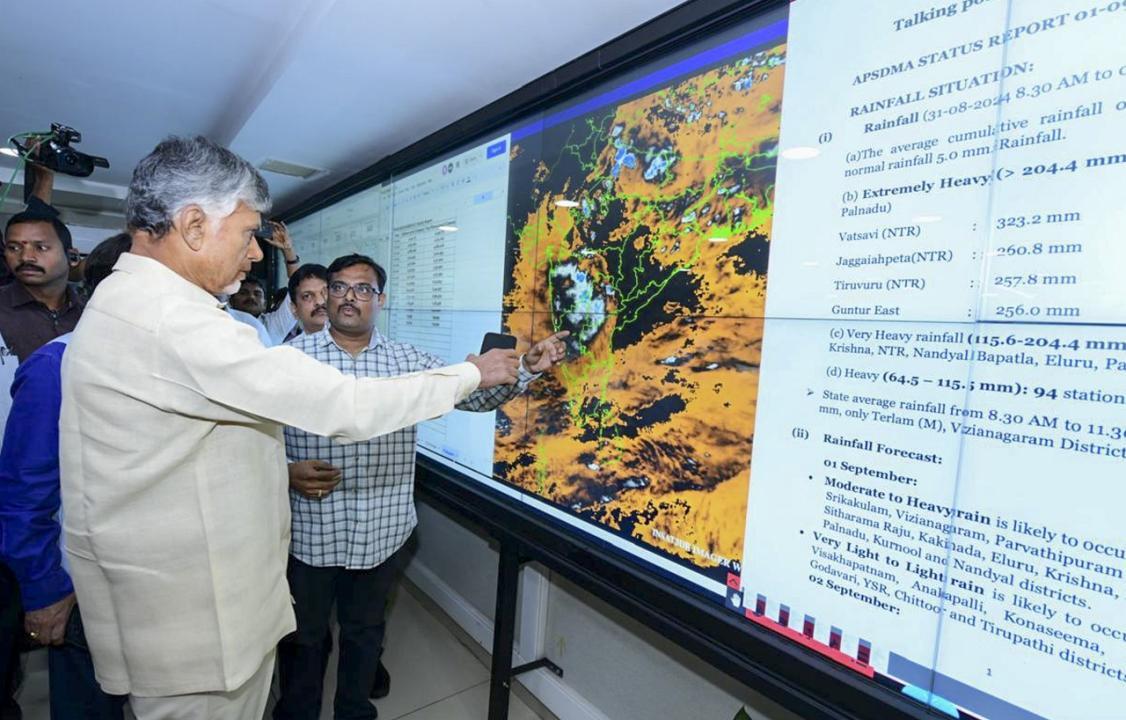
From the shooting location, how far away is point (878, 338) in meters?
0.87

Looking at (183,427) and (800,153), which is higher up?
(800,153)

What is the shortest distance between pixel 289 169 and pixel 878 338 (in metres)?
3.17

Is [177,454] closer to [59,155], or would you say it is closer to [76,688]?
[76,688]

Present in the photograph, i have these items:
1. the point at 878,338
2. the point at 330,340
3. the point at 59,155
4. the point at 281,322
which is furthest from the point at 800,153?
the point at 281,322

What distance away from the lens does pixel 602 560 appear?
1.31 meters

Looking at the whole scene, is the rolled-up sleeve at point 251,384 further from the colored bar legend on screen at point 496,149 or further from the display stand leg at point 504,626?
the colored bar legend on screen at point 496,149

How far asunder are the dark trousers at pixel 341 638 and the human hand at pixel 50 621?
1.79ft

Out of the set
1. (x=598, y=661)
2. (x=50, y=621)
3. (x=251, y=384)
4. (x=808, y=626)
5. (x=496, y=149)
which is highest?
(x=496, y=149)

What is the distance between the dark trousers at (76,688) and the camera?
4.11 feet

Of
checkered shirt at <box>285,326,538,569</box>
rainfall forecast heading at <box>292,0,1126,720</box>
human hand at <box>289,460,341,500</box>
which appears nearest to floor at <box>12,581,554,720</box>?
checkered shirt at <box>285,326,538,569</box>

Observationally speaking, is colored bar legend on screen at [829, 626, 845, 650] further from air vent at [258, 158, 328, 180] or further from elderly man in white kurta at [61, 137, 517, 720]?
air vent at [258, 158, 328, 180]

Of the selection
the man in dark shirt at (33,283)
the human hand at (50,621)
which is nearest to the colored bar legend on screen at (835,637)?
the human hand at (50,621)

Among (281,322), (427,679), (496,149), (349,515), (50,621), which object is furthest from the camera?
(281,322)

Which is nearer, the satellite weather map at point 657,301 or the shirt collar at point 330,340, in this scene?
the satellite weather map at point 657,301
